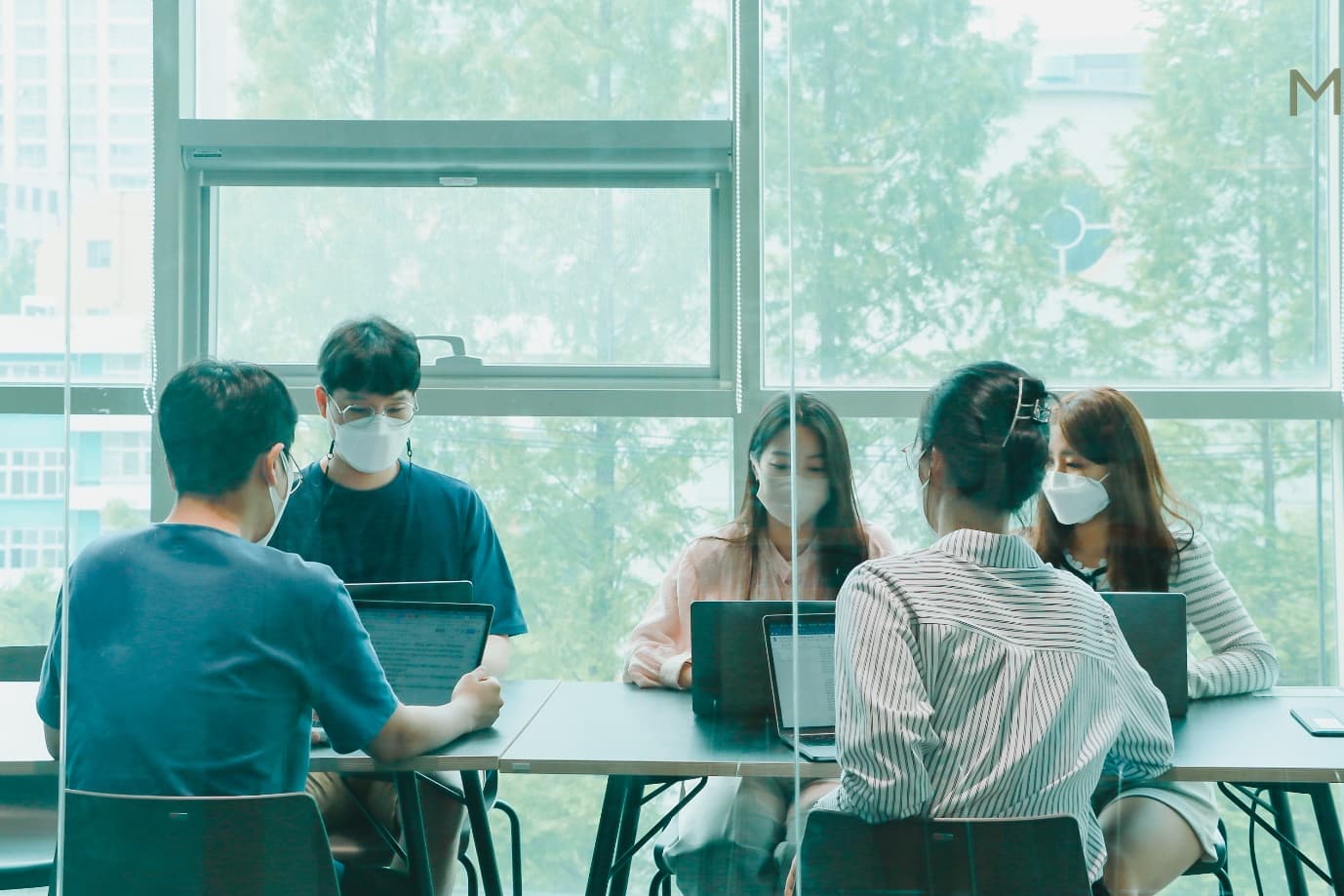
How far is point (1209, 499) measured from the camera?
1822 millimetres

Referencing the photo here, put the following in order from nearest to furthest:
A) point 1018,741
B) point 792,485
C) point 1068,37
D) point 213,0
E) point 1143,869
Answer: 1. point 1018,741
2. point 1143,869
3. point 1068,37
4. point 792,485
5. point 213,0

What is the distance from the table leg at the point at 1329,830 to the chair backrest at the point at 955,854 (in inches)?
21.0

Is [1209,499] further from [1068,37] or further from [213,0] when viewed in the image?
[213,0]

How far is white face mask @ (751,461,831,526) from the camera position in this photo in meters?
1.94

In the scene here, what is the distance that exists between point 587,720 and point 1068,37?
144cm

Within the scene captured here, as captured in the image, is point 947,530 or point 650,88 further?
point 650,88

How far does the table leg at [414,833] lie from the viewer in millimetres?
1681

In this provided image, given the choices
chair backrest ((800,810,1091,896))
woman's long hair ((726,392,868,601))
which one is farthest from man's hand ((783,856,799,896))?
woman's long hair ((726,392,868,601))

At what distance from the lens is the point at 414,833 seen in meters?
1.71

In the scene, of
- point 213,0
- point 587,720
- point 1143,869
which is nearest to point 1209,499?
point 1143,869

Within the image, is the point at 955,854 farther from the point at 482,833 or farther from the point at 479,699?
the point at 482,833

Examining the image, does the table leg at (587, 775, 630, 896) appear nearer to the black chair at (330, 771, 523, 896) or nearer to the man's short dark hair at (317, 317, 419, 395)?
the black chair at (330, 771, 523, 896)

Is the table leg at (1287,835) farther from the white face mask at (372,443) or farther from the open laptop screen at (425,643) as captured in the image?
the white face mask at (372,443)

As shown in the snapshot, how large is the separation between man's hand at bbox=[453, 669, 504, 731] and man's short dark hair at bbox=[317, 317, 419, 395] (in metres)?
0.64
